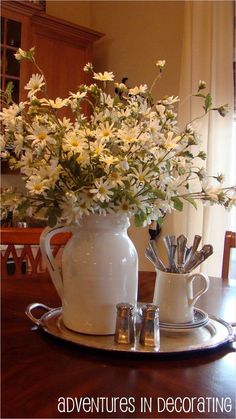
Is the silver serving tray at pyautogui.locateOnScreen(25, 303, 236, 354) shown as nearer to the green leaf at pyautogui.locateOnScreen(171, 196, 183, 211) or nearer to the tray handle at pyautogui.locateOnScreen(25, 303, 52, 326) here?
the tray handle at pyautogui.locateOnScreen(25, 303, 52, 326)

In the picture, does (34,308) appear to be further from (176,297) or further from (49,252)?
(176,297)

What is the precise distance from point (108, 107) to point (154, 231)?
6.51 feet

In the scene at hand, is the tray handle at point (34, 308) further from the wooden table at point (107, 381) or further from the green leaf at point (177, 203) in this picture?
the green leaf at point (177, 203)

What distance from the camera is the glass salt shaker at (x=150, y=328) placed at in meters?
0.79

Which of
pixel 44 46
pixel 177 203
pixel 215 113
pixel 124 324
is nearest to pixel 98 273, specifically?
pixel 124 324

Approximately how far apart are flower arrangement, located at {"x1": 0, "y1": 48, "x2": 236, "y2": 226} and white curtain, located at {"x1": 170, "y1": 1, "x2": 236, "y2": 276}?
1.48 m

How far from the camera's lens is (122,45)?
3.20m

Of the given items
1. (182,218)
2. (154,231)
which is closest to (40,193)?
(182,218)

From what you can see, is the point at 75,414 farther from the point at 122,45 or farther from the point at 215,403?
the point at 122,45

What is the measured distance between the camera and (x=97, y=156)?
0.75 m

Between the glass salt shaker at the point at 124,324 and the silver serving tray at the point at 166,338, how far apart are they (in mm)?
13

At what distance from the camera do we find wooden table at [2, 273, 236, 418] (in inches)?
23.9

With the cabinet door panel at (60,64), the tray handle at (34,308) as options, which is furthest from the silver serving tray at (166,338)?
the cabinet door panel at (60,64)

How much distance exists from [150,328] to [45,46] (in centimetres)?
260
